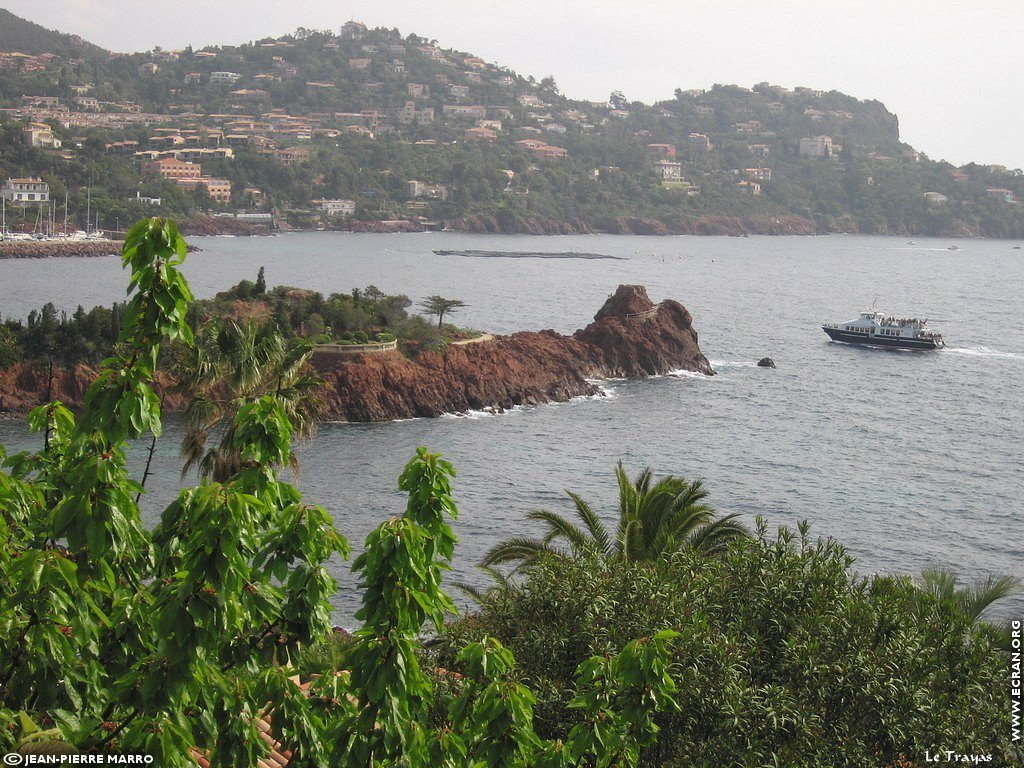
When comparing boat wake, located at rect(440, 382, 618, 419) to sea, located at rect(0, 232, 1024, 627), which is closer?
sea, located at rect(0, 232, 1024, 627)

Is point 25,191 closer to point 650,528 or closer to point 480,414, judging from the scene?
point 480,414

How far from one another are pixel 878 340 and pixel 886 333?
2.27 ft

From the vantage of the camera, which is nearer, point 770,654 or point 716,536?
point 770,654

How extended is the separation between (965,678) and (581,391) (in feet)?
137

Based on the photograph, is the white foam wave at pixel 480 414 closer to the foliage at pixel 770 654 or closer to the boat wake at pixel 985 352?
the foliage at pixel 770 654

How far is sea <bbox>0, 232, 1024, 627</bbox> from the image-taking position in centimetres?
3478

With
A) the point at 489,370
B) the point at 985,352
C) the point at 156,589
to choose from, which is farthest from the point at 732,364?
the point at 156,589

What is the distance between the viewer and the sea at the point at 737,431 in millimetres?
34781

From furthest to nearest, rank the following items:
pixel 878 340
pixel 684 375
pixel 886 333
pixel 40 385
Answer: pixel 878 340
pixel 886 333
pixel 684 375
pixel 40 385

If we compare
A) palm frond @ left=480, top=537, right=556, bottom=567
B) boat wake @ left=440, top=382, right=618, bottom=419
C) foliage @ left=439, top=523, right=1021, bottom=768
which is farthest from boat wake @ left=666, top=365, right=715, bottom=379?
foliage @ left=439, top=523, right=1021, bottom=768

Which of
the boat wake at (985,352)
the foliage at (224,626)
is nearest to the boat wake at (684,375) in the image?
the boat wake at (985,352)

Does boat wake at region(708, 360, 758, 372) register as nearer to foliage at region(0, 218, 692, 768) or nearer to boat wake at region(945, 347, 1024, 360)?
boat wake at region(945, 347, 1024, 360)

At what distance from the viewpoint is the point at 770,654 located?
12609mm

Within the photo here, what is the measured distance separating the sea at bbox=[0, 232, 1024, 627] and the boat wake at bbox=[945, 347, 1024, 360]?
233 millimetres
